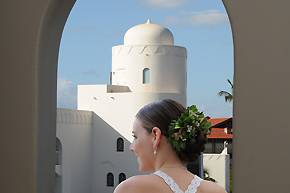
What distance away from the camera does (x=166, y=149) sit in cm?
207

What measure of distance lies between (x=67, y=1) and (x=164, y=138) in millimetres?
1119

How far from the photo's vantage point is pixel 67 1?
2.90m

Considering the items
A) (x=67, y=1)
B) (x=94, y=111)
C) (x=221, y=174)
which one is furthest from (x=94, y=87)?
(x=67, y=1)

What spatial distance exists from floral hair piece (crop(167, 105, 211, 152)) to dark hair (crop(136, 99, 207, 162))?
15 millimetres

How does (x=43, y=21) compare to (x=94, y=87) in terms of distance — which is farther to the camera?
(x=94, y=87)

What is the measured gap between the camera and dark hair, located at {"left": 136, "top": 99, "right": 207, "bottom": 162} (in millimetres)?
2057

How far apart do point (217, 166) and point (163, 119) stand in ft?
77.6

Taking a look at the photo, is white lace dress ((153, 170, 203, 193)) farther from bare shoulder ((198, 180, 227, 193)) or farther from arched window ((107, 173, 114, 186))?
arched window ((107, 173, 114, 186))

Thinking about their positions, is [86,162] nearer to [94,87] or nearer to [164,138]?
[94,87]

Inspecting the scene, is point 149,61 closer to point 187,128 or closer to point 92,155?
point 92,155

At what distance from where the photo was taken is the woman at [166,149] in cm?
197

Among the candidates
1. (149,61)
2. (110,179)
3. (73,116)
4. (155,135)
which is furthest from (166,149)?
(149,61)

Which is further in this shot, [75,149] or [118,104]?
[118,104]

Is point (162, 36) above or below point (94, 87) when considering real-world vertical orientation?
above
